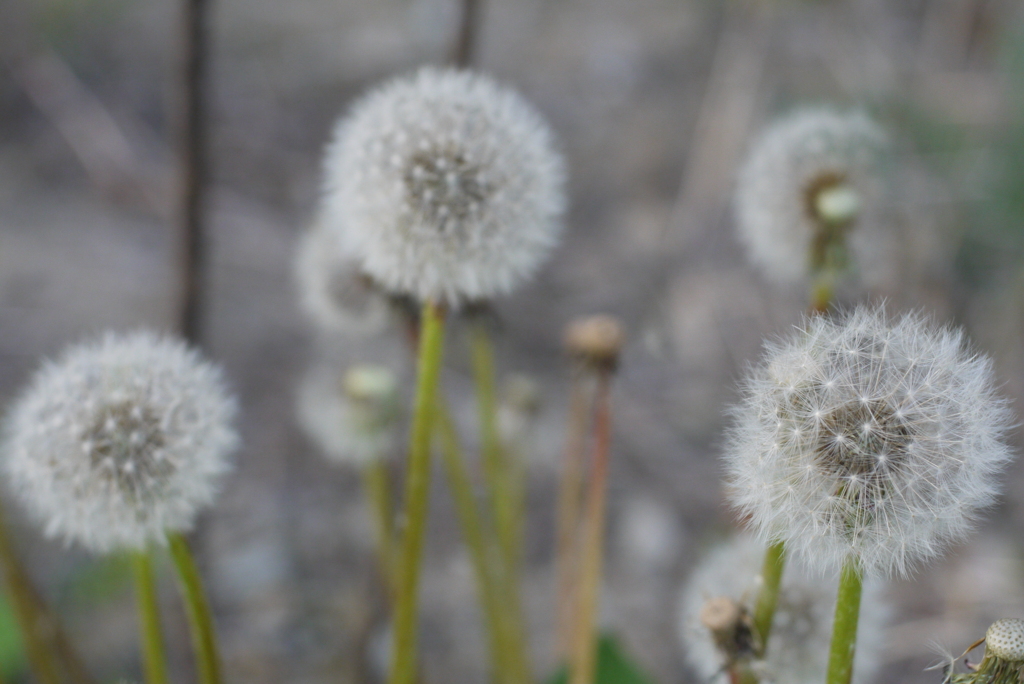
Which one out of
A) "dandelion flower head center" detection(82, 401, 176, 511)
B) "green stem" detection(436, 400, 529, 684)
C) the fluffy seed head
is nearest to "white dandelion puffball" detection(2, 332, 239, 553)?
"dandelion flower head center" detection(82, 401, 176, 511)

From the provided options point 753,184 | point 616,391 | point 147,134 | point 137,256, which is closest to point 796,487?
point 753,184

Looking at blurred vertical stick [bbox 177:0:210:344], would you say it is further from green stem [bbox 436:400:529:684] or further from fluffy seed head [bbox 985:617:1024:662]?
fluffy seed head [bbox 985:617:1024:662]

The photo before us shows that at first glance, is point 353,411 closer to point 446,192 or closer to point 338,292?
point 338,292

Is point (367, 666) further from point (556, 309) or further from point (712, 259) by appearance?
point (712, 259)

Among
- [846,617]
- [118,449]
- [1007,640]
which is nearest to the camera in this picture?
[1007,640]

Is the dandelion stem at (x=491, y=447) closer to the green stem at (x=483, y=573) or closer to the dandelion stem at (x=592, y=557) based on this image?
the green stem at (x=483, y=573)

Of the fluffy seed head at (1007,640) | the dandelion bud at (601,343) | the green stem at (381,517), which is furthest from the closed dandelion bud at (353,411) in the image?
the fluffy seed head at (1007,640)

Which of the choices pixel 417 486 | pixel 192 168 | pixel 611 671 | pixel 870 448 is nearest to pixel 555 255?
pixel 192 168
